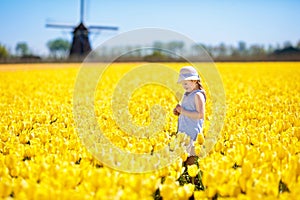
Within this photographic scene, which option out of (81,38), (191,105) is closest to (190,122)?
(191,105)

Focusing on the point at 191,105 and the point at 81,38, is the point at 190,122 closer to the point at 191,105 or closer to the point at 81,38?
the point at 191,105

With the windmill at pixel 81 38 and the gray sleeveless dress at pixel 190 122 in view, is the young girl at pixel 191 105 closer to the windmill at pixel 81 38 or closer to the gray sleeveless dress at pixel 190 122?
the gray sleeveless dress at pixel 190 122

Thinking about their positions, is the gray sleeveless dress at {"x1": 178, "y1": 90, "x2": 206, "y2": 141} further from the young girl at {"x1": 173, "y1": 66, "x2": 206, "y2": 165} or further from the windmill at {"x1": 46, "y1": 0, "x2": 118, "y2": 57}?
the windmill at {"x1": 46, "y1": 0, "x2": 118, "y2": 57}

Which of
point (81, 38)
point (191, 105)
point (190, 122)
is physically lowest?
point (190, 122)

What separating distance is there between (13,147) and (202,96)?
79.0 inches

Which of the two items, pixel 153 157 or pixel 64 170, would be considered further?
pixel 153 157

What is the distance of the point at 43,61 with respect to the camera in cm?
4325

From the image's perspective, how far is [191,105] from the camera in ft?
15.3

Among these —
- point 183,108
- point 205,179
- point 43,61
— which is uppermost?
point 43,61

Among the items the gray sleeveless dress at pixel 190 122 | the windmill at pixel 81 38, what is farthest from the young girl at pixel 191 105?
the windmill at pixel 81 38

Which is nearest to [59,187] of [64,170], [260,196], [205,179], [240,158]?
[64,170]

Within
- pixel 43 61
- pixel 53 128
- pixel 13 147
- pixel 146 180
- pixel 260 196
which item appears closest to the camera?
pixel 260 196

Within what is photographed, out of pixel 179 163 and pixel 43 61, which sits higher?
pixel 43 61

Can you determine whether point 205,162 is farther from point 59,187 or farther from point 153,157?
point 59,187
